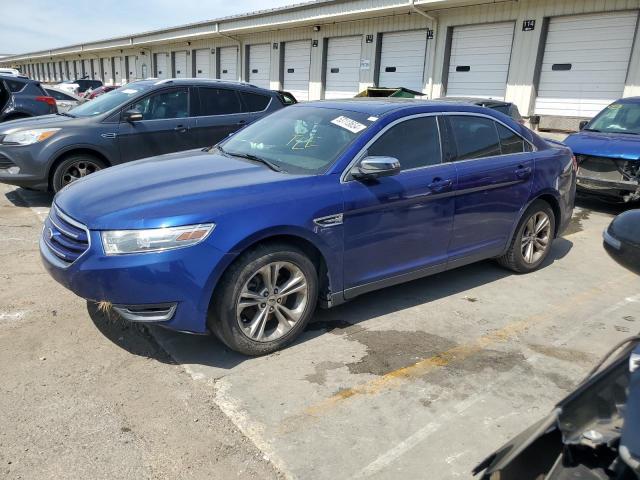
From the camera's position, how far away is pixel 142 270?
9.90ft

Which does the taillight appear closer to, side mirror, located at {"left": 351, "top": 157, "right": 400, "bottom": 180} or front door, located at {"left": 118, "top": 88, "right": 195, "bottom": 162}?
front door, located at {"left": 118, "top": 88, "right": 195, "bottom": 162}

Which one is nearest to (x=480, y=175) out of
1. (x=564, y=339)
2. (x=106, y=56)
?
(x=564, y=339)

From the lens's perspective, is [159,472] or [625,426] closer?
[625,426]

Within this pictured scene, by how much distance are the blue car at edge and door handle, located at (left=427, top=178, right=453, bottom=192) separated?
15.6 ft

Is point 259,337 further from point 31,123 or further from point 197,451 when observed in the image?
point 31,123

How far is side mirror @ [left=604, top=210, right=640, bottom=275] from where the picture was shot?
157 centimetres

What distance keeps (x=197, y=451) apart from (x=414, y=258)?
2.27 metres

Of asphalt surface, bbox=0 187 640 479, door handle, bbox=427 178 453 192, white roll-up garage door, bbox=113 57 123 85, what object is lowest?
asphalt surface, bbox=0 187 640 479

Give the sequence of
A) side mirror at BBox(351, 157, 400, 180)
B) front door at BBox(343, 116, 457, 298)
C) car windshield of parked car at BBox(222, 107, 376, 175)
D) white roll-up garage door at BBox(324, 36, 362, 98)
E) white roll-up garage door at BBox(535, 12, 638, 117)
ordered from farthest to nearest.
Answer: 1. white roll-up garage door at BBox(324, 36, 362, 98)
2. white roll-up garage door at BBox(535, 12, 638, 117)
3. car windshield of parked car at BBox(222, 107, 376, 175)
4. front door at BBox(343, 116, 457, 298)
5. side mirror at BBox(351, 157, 400, 180)

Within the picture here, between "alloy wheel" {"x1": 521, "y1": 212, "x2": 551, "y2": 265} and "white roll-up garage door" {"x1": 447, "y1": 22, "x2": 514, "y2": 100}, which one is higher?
"white roll-up garage door" {"x1": 447, "y1": 22, "x2": 514, "y2": 100}

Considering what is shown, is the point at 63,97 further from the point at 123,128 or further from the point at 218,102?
the point at 123,128

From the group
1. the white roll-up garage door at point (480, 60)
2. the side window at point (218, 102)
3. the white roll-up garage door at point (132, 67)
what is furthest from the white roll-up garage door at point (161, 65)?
the side window at point (218, 102)

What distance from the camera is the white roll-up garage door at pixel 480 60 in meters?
14.6

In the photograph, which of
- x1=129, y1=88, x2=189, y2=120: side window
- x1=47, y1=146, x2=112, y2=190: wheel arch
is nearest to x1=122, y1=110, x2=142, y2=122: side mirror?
x1=129, y1=88, x2=189, y2=120: side window
